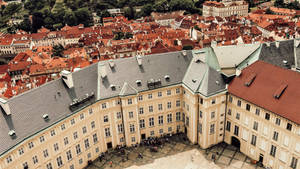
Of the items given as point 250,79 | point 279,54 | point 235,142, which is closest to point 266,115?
point 250,79

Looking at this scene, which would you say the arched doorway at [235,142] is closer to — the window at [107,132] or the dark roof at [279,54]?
the dark roof at [279,54]

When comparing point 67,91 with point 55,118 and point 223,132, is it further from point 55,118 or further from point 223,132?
point 223,132

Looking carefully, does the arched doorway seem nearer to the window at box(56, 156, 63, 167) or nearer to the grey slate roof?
the grey slate roof

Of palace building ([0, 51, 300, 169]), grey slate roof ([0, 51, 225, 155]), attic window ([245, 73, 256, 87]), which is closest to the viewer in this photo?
grey slate roof ([0, 51, 225, 155])

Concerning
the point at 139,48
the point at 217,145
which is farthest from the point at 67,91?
the point at 139,48

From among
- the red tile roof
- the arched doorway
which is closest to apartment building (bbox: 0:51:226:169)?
the arched doorway

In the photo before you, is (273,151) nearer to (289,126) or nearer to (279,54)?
(289,126)
